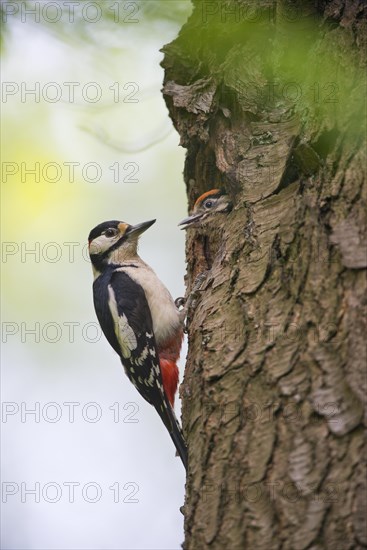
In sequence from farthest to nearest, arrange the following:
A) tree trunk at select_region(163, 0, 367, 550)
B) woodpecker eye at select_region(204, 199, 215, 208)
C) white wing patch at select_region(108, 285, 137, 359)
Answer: white wing patch at select_region(108, 285, 137, 359)
woodpecker eye at select_region(204, 199, 215, 208)
tree trunk at select_region(163, 0, 367, 550)

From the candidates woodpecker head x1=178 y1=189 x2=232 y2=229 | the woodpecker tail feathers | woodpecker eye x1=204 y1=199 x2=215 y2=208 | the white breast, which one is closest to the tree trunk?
woodpecker head x1=178 y1=189 x2=232 y2=229

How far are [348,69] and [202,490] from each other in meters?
1.78

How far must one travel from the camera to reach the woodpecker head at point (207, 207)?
3.94 metres

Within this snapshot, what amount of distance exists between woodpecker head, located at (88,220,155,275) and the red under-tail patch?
2.75 ft

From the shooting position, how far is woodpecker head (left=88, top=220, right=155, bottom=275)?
4.74 m

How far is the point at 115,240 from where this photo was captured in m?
4.75

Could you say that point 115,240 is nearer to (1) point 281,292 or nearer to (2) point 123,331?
(2) point 123,331

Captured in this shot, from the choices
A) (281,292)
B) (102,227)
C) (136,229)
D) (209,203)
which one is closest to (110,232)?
(102,227)

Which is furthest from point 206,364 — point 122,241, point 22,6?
point 122,241

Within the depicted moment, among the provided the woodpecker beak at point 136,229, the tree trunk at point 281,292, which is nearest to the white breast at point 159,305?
the woodpecker beak at point 136,229

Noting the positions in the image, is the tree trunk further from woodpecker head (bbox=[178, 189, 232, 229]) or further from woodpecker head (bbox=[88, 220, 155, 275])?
woodpecker head (bbox=[88, 220, 155, 275])

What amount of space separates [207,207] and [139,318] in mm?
870

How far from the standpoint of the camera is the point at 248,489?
7.16 ft

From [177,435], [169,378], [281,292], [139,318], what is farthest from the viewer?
[139,318]
